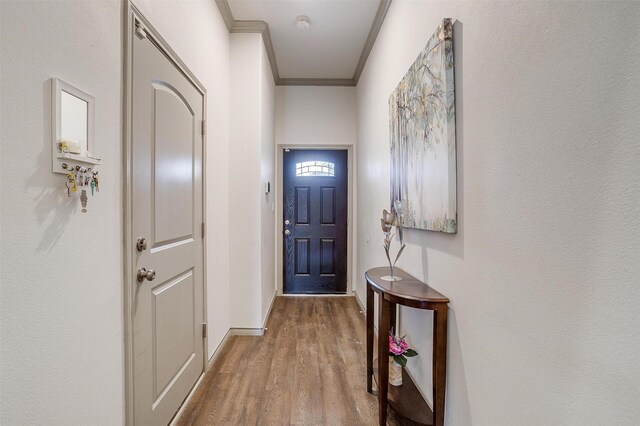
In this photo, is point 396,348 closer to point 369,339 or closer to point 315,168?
point 369,339

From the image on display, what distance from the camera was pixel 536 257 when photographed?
847 mm

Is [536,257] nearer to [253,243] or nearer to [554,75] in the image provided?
[554,75]

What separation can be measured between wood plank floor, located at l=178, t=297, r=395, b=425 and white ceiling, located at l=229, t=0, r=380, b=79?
2.92 metres

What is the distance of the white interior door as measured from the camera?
1.32 meters

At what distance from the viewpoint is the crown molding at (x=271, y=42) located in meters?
2.44

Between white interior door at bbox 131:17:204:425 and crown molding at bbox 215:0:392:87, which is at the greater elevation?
crown molding at bbox 215:0:392:87

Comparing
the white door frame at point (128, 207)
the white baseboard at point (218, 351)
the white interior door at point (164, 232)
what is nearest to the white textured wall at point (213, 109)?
the white baseboard at point (218, 351)

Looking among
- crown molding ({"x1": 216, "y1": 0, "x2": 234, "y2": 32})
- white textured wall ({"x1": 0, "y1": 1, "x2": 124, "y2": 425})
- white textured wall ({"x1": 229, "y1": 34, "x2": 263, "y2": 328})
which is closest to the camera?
white textured wall ({"x1": 0, "y1": 1, "x2": 124, "y2": 425})

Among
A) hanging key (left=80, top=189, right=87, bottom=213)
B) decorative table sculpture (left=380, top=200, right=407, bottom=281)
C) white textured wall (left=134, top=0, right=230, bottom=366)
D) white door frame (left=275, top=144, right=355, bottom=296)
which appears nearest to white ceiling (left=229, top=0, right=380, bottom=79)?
white textured wall (left=134, top=0, right=230, bottom=366)

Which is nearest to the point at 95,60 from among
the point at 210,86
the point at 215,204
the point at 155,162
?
the point at 155,162

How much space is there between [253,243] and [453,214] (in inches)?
75.5

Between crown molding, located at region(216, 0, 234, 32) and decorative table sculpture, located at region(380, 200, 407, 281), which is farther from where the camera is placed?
crown molding, located at region(216, 0, 234, 32)

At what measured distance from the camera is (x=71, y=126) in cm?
93

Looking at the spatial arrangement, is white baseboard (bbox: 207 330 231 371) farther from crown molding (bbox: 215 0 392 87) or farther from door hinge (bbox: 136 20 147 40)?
crown molding (bbox: 215 0 392 87)
